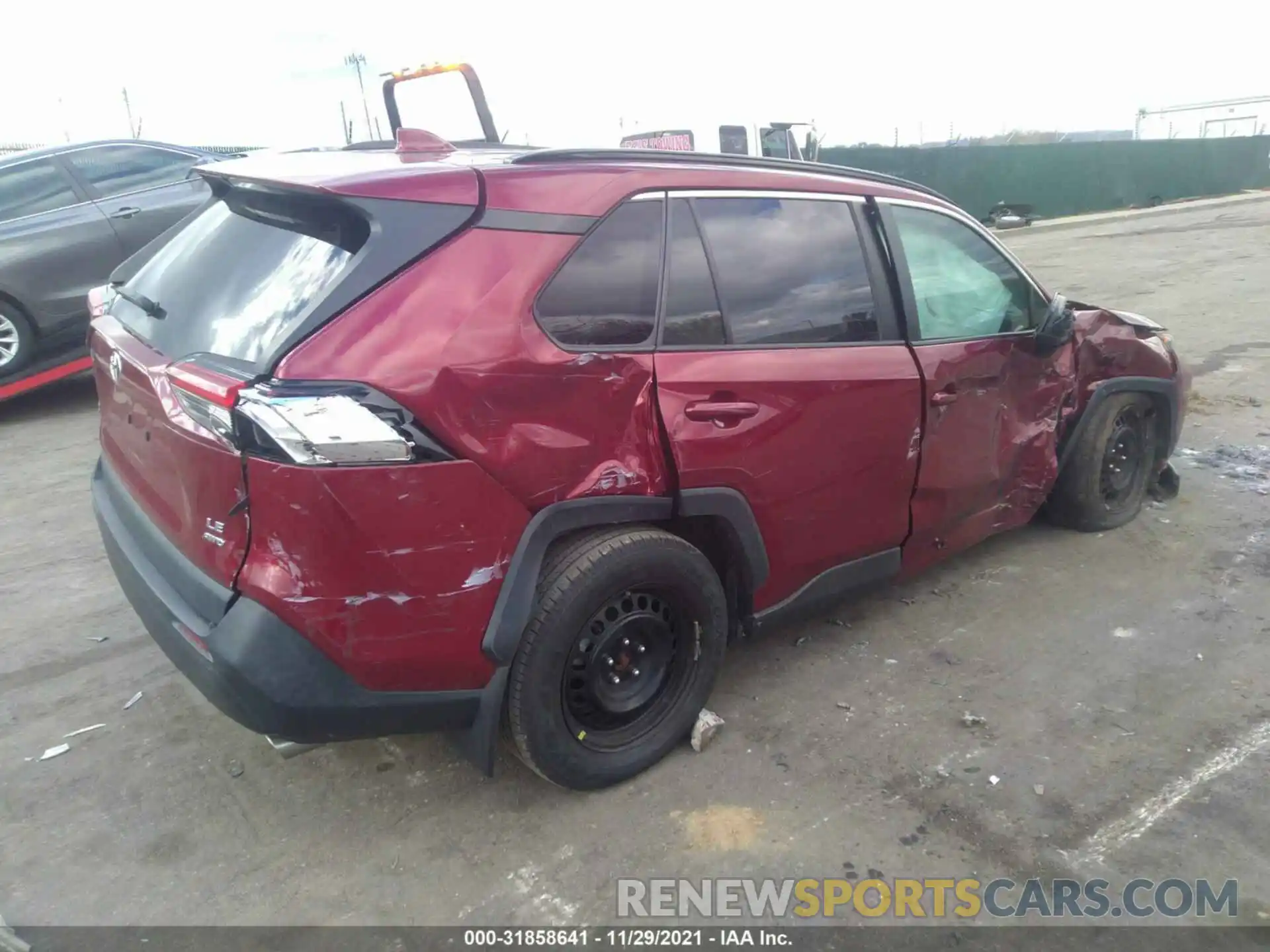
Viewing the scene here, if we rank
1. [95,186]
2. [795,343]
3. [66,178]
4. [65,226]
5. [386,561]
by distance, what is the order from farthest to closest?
[95,186]
[66,178]
[65,226]
[795,343]
[386,561]

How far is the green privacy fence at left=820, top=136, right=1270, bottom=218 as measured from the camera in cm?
2297

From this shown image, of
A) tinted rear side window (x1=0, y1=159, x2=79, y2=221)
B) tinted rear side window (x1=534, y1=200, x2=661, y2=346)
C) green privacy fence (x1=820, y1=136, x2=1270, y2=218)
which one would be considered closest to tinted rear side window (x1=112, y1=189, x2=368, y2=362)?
tinted rear side window (x1=534, y1=200, x2=661, y2=346)

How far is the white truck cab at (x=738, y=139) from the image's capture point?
1566 centimetres

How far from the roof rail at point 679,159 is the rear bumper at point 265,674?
143 centimetres

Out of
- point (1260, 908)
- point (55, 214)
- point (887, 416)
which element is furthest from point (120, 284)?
point (55, 214)

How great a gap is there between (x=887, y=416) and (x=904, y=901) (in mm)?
1604

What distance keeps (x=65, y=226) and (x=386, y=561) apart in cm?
653

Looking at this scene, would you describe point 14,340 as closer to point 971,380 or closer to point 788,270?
point 788,270

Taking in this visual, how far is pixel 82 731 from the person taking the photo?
3.18 metres

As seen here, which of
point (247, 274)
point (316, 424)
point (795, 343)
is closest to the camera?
point (316, 424)

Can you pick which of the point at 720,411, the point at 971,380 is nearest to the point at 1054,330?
the point at 971,380

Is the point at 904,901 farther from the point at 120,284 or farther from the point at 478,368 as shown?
the point at 120,284

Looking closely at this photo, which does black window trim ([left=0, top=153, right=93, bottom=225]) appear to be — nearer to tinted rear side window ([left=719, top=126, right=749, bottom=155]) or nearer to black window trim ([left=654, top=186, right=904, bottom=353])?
black window trim ([left=654, top=186, right=904, bottom=353])

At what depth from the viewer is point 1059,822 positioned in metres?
2.70
